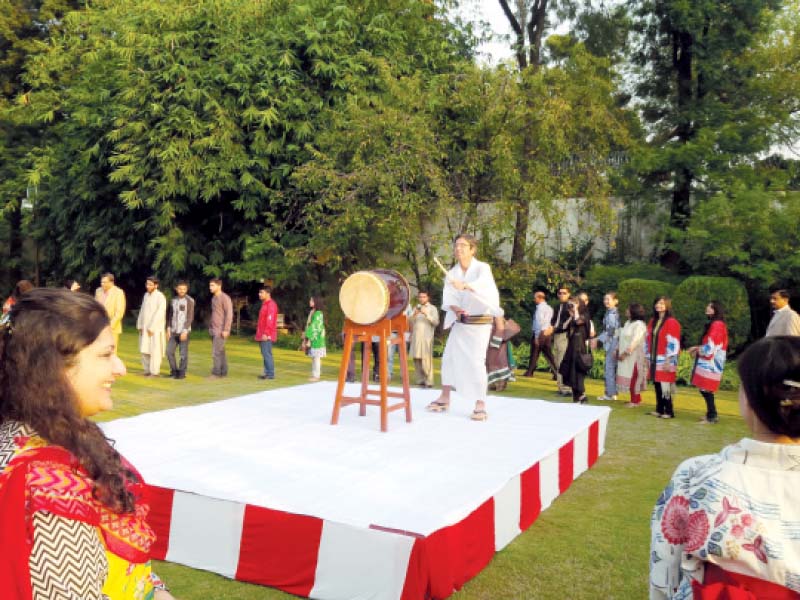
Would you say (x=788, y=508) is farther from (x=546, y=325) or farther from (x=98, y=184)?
(x=98, y=184)

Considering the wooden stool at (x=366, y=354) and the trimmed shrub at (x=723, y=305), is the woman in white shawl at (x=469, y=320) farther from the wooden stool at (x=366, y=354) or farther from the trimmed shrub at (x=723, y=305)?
the trimmed shrub at (x=723, y=305)

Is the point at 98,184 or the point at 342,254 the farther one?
the point at 98,184

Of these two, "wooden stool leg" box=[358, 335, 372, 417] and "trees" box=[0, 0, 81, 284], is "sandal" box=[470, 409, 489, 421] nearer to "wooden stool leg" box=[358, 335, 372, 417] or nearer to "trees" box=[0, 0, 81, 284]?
"wooden stool leg" box=[358, 335, 372, 417]

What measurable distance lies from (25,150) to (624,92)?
1813 centimetres

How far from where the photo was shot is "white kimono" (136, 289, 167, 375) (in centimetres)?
1088

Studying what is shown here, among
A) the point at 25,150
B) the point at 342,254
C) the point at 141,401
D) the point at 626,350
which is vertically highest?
the point at 25,150

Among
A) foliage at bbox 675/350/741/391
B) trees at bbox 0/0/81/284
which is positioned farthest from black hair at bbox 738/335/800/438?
trees at bbox 0/0/81/284

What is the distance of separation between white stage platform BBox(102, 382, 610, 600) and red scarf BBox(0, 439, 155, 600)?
197cm

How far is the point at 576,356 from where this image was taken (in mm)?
9203

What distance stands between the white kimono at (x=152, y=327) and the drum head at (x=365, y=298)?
5593mm

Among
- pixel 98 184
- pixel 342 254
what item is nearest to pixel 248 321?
pixel 342 254

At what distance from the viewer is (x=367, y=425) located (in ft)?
20.2

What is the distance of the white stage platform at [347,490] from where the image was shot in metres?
3.47

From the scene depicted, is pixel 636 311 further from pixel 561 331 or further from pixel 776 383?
pixel 776 383
